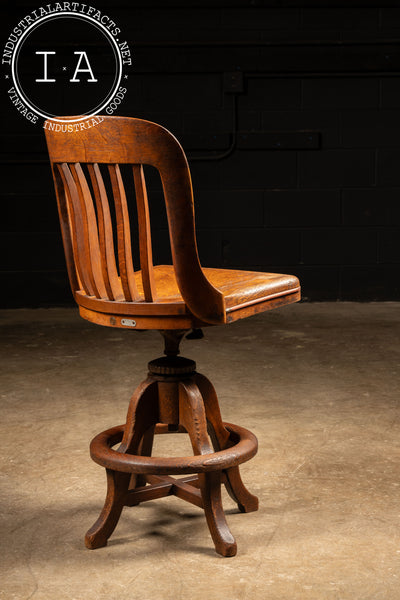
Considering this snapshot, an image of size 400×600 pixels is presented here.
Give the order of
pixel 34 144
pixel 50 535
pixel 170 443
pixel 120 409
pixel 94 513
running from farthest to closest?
pixel 34 144, pixel 120 409, pixel 170 443, pixel 94 513, pixel 50 535

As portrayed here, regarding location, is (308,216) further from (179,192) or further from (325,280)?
(179,192)

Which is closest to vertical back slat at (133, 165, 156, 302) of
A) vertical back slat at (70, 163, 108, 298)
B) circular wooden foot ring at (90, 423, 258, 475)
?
vertical back slat at (70, 163, 108, 298)

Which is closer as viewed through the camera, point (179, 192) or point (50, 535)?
point (179, 192)

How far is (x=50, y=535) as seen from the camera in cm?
186

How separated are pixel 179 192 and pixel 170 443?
44.5 inches

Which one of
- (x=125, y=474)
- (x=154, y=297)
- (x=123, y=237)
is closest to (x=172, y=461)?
(x=125, y=474)

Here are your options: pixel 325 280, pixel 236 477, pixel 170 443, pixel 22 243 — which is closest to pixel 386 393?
pixel 170 443

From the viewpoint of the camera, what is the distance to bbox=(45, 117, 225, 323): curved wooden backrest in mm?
1562

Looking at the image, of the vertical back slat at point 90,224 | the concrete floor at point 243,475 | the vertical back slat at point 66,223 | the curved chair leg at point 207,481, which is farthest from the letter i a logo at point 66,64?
the curved chair leg at point 207,481

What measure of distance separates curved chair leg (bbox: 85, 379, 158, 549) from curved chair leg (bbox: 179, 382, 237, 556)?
0.10 meters

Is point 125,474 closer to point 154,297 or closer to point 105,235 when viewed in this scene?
point 154,297

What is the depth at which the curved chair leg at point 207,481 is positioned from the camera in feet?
5.76

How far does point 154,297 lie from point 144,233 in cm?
14

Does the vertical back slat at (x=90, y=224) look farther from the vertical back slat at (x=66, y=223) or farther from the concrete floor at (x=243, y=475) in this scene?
the concrete floor at (x=243, y=475)
